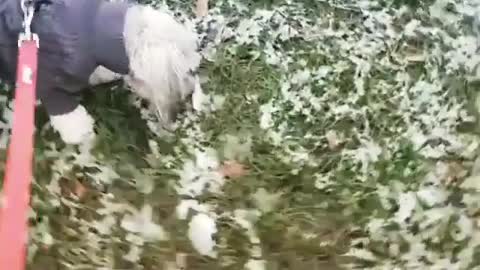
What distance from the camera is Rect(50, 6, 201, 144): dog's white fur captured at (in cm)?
184

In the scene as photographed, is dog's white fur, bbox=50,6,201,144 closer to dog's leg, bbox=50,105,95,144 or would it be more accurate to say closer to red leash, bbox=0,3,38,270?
dog's leg, bbox=50,105,95,144

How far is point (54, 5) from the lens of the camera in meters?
1.82

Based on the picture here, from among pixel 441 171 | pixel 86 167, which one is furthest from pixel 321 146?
pixel 86 167

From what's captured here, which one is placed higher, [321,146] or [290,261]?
[321,146]

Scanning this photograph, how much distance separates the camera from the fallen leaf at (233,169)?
207 centimetres

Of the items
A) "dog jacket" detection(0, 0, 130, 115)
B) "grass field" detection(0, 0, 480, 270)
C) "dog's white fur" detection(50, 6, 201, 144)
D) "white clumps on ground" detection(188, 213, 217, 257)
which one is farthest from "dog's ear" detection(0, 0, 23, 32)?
"white clumps on ground" detection(188, 213, 217, 257)

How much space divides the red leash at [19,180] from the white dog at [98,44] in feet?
0.80

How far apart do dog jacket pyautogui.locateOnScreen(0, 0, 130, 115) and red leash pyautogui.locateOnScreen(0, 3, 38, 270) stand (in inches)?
9.3

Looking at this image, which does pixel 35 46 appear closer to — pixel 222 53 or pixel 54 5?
pixel 54 5

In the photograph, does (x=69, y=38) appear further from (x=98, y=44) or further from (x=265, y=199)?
(x=265, y=199)

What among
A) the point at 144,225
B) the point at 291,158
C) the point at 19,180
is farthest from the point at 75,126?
the point at 19,180

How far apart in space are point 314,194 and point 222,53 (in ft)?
1.53

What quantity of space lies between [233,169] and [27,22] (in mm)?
608

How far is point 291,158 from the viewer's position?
2.10 m
